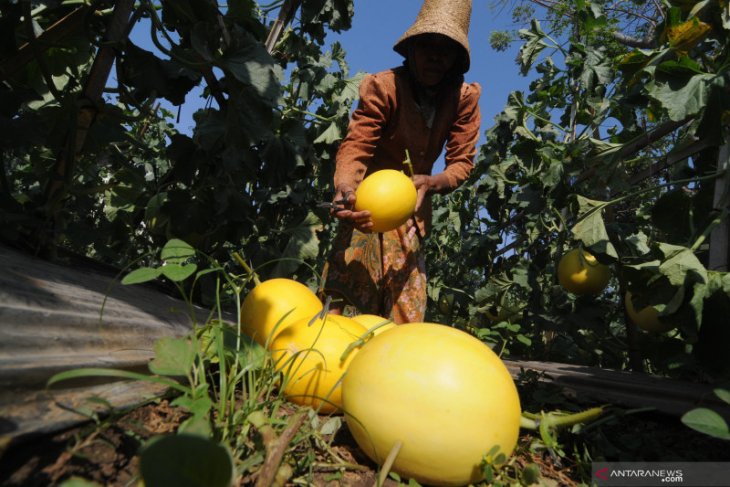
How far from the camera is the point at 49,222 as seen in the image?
1870 mm

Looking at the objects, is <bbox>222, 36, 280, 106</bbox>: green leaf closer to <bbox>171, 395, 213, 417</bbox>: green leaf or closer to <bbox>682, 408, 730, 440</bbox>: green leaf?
<bbox>171, 395, 213, 417</bbox>: green leaf

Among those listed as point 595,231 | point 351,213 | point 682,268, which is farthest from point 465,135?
point 682,268

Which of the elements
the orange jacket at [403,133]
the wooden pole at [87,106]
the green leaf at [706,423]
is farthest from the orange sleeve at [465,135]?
the green leaf at [706,423]

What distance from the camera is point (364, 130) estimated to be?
8.41 feet

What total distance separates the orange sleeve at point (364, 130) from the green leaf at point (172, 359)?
5.59 ft

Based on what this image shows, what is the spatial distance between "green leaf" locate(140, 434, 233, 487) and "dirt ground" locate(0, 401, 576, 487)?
0.18m

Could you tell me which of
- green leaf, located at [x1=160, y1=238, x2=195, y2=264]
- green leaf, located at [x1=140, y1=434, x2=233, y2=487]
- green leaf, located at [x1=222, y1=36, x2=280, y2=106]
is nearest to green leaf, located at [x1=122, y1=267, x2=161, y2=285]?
green leaf, located at [x1=160, y1=238, x2=195, y2=264]

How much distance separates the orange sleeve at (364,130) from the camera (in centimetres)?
252

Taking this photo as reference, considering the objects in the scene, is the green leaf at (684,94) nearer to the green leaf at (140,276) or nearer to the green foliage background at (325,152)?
the green foliage background at (325,152)

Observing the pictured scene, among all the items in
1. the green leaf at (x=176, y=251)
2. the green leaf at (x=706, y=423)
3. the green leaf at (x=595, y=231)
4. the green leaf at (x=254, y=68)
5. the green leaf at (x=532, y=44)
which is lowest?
the green leaf at (x=706, y=423)

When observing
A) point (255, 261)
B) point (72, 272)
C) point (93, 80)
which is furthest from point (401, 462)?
point (255, 261)

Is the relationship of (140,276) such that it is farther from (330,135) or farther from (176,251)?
(330,135)

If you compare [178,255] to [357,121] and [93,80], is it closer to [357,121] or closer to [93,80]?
[93,80]

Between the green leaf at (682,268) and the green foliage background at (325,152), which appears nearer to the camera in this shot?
the green leaf at (682,268)
